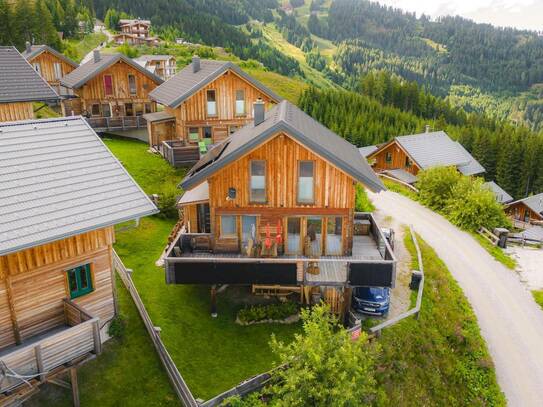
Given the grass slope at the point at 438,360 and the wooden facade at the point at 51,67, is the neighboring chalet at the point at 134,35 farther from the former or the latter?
the grass slope at the point at 438,360

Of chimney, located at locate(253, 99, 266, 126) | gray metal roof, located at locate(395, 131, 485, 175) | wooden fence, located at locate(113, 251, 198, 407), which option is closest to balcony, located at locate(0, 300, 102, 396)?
wooden fence, located at locate(113, 251, 198, 407)

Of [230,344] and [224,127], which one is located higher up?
[224,127]

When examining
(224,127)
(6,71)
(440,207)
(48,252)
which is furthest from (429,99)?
(48,252)

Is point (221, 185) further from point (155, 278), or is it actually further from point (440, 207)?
point (440, 207)

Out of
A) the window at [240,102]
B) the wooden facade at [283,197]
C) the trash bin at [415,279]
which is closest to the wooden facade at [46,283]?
the wooden facade at [283,197]

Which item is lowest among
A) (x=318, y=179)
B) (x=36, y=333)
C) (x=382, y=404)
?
(x=382, y=404)
